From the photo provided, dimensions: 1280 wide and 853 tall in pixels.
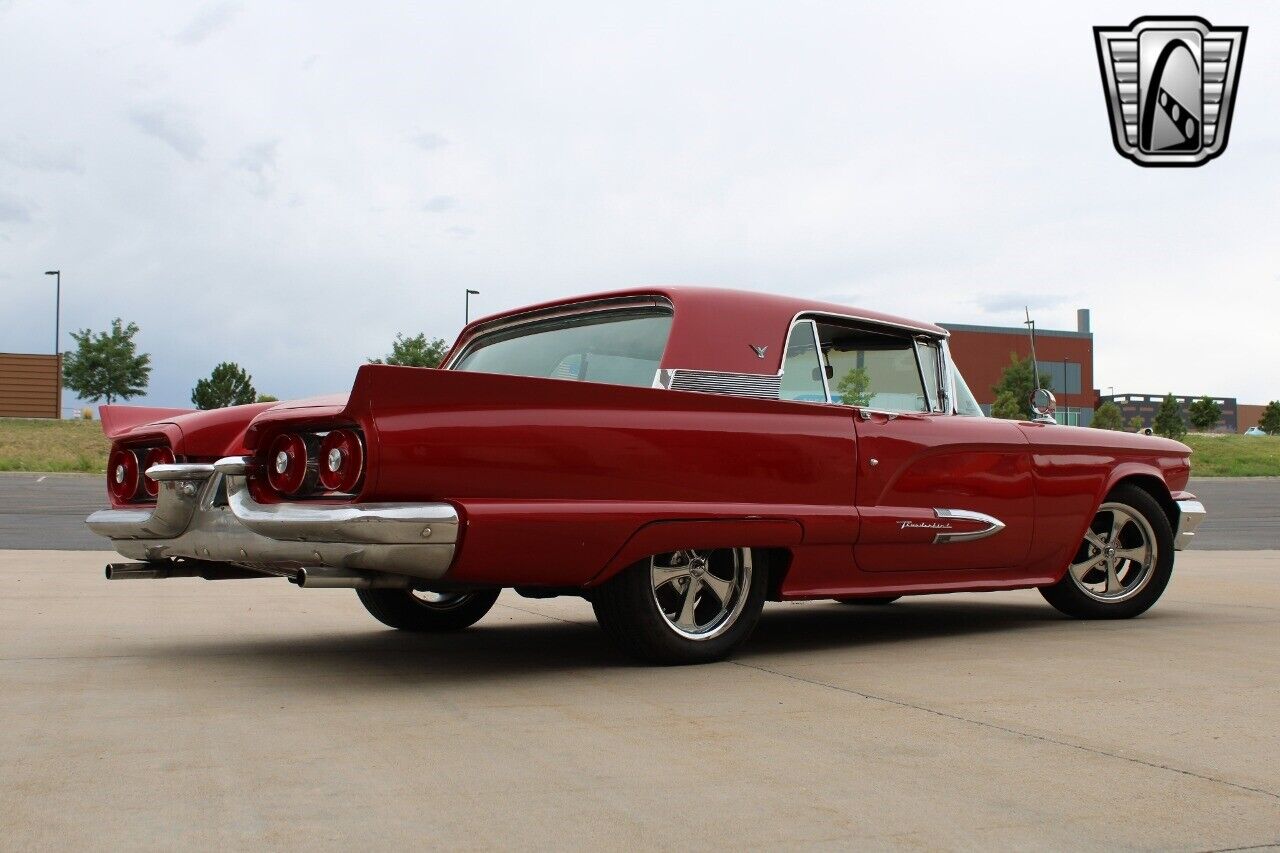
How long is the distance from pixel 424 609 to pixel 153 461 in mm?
1614

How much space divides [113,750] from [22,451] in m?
42.3

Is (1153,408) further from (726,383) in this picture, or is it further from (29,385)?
(726,383)

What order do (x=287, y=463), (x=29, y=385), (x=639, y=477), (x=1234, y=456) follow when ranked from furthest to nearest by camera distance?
(x=1234, y=456) < (x=29, y=385) < (x=639, y=477) < (x=287, y=463)

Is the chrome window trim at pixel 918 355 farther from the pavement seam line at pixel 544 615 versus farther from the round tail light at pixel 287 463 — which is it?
the round tail light at pixel 287 463

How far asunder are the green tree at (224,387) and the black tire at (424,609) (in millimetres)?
72753

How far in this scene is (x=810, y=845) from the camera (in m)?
2.68

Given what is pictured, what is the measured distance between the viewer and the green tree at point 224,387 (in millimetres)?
76938

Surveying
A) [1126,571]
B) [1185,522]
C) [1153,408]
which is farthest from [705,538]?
[1153,408]

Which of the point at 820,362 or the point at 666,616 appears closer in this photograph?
the point at 666,616

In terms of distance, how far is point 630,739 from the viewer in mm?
3672

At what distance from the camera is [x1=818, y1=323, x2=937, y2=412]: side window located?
19.1 ft

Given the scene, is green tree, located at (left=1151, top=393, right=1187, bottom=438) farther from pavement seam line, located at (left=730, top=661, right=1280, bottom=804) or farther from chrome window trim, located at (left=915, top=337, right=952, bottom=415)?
pavement seam line, located at (left=730, top=661, right=1280, bottom=804)

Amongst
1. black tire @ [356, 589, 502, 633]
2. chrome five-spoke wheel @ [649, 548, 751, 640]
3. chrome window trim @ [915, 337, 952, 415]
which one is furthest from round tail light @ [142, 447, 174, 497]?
chrome window trim @ [915, 337, 952, 415]

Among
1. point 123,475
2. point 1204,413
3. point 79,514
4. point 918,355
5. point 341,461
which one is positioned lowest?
point 79,514
